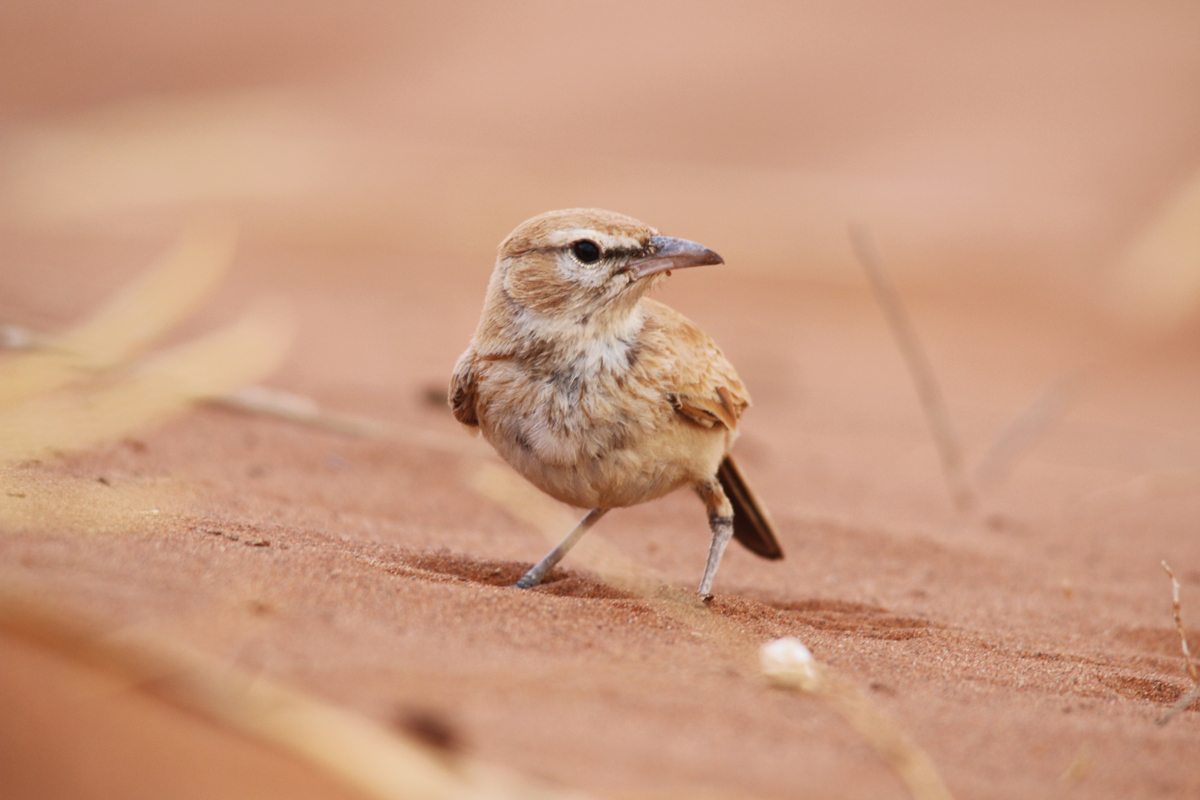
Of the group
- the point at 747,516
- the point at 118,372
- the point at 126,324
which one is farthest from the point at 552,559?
the point at 126,324

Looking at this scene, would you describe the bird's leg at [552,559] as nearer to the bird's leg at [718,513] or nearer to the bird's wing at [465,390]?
the bird's leg at [718,513]

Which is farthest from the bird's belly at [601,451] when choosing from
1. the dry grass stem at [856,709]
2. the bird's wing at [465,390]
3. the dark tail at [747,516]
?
the dry grass stem at [856,709]

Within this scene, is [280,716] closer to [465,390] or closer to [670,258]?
[465,390]

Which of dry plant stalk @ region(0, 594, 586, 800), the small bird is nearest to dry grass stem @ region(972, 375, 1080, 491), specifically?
the small bird

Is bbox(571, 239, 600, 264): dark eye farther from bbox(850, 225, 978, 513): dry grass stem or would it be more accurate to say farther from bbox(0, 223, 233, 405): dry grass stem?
bbox(0, 223, 233, 405): dry grass stem

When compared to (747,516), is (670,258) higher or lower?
higher

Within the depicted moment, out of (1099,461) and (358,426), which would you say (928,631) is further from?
(1099,461)

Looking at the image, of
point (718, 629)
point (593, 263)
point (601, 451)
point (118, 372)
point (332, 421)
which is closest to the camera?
point (718, 629)
